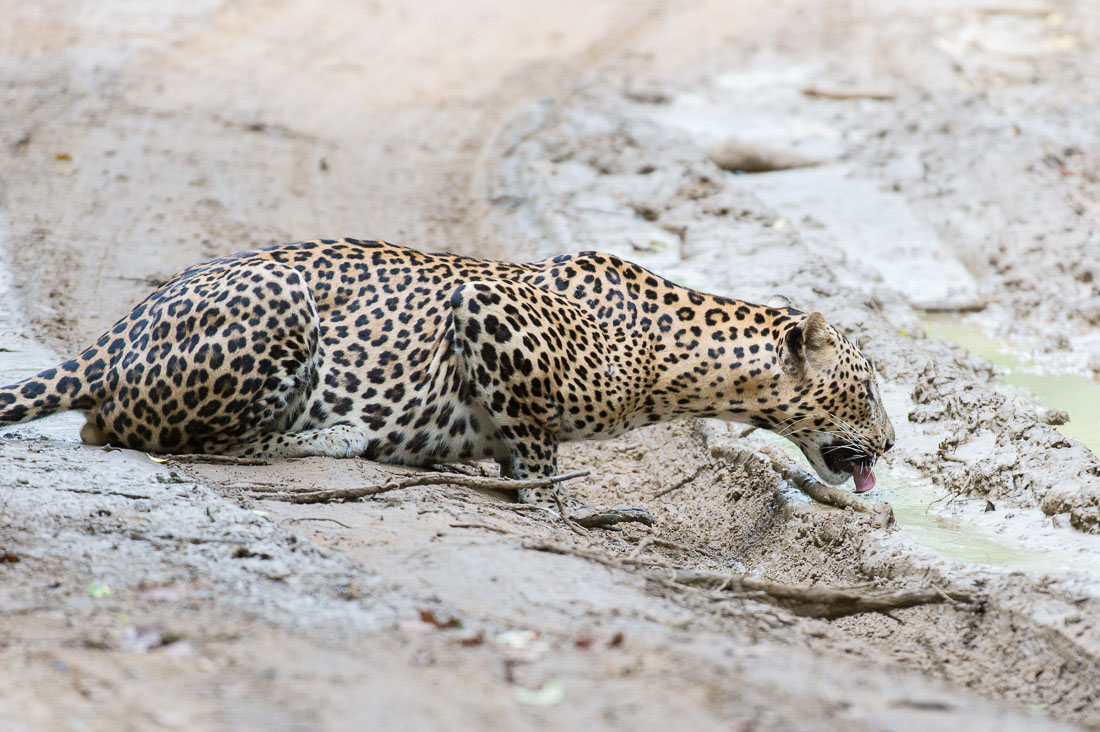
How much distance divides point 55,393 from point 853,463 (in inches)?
195

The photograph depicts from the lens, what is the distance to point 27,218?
10.7 metres

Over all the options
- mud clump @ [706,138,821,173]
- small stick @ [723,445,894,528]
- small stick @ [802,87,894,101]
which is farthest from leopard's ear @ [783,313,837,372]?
small stick @ [802,87,894,101]

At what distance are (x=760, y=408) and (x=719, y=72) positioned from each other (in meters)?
10.4

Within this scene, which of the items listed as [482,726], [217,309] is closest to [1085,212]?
[217,309]

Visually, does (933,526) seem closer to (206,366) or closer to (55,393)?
(206,366)

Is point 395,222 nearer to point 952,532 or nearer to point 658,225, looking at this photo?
point 658,225

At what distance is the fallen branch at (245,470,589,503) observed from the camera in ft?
19.2

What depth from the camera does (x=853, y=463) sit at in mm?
7316

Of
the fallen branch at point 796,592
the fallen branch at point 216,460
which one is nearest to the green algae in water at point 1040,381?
the fallen branch at point 796,592

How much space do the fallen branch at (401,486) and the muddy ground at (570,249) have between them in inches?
3.2

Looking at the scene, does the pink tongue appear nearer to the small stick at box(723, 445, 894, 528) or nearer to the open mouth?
the open mouth

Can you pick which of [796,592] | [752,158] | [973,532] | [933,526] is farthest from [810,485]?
[752,158]

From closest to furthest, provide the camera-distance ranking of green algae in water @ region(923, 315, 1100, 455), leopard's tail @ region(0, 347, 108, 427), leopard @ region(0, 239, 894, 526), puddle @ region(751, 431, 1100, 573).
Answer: puddle @ region(751, 431, 1100, 573) → leopard's tail @ region(0, 347, 108, 427) → leopard @ region(0, 239, 894, 526) → green algae in water @ region(923, 315, 1100, 455)

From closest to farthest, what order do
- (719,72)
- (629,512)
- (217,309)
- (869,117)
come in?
(217,309) < (629,512) < (869,117) < (719,72)
